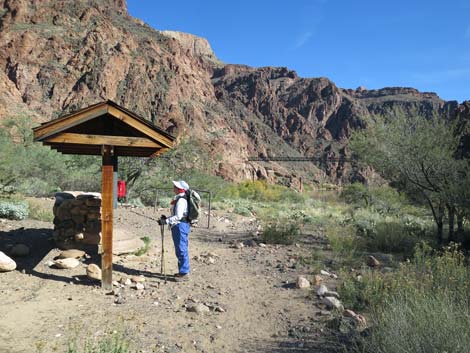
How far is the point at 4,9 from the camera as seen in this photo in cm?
6488

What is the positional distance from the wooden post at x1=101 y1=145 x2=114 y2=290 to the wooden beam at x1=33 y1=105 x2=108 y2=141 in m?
0.56

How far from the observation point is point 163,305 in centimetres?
597

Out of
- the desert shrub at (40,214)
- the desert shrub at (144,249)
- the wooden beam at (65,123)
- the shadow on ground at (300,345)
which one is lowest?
the shadow on ground at (300,345)

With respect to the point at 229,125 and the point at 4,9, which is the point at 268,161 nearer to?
the point at 229,125

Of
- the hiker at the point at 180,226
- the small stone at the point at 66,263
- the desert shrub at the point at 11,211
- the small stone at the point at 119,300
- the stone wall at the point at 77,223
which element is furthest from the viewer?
the desert shrub at the point at 11,211

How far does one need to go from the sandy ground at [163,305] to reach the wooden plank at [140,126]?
2.43 metres

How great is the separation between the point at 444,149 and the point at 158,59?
75.0 metres

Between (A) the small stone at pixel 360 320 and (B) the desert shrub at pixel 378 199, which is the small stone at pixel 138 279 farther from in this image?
(B) the desert shrub at pixel 378 199

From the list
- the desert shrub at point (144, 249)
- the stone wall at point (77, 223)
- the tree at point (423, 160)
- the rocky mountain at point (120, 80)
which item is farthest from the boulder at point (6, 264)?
the rocky mountain at point (120, 80)

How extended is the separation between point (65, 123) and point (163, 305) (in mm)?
3214

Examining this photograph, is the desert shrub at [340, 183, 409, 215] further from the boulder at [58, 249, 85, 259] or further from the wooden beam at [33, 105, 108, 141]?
the wooden beam at [33, 105, 108, 141]

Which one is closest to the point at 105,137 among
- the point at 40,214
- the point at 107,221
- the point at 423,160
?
the point at 107,221

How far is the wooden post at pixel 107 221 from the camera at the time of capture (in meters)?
6.58

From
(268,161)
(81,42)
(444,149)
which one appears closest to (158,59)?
(81,42)
